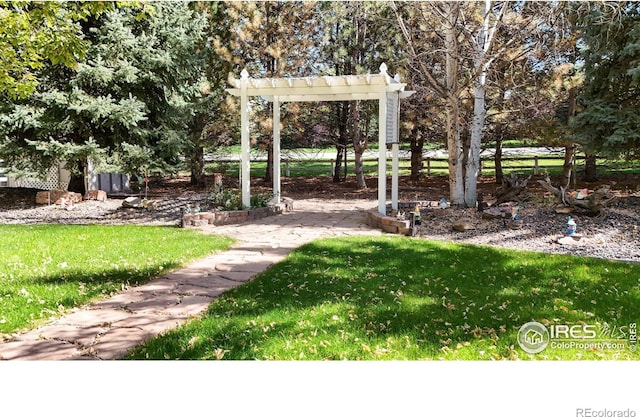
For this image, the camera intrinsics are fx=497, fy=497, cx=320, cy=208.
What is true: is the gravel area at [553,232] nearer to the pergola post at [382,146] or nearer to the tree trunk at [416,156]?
the pergola post at [382,146]

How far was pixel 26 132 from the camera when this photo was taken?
8.89 meters

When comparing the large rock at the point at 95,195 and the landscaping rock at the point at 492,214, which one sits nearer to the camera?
the landscaping rock at the point at 492,214

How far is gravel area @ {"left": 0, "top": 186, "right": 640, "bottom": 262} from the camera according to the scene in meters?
5.00

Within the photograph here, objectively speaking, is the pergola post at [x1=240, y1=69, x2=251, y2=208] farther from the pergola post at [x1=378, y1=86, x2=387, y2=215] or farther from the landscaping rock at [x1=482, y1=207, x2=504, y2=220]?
the landscaping rock at [x1=482, y1=207, x2=504, y2=220]

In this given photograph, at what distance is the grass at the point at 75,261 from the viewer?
3096mm

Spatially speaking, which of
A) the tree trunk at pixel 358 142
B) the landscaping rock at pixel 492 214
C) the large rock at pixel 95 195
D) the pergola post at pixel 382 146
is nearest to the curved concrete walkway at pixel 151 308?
the pergola post at pixel 382 146

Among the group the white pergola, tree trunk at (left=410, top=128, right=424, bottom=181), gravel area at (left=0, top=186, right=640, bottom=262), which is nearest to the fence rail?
tree trunk at (left=410, top=128, right=424, bottom=181)

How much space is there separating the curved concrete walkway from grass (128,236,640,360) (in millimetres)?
176

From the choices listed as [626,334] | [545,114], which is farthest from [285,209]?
[626,334]

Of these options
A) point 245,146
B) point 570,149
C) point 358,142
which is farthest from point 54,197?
point 570,149

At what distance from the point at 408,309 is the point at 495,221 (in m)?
3.81

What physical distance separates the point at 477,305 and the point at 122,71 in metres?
7.37

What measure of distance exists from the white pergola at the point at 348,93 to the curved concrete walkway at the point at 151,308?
1.65 metres

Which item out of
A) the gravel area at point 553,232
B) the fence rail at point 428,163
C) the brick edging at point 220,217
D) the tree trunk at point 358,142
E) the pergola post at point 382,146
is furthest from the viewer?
the fence rail at point 428,163
